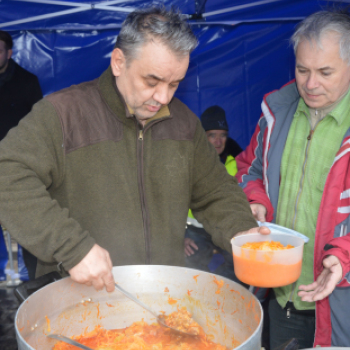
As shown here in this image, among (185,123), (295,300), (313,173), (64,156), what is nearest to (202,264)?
(295,300)

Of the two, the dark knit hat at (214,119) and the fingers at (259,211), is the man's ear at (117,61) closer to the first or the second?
the fingers at (259,211)

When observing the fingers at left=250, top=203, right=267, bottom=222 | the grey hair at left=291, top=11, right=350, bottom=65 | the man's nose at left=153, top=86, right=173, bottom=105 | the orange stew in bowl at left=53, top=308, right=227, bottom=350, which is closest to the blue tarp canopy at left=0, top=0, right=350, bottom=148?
the grey hair at left=291, top=11, right=350, bottom=65

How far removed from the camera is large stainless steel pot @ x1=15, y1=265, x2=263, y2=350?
1.27 metres

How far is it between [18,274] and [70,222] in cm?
356

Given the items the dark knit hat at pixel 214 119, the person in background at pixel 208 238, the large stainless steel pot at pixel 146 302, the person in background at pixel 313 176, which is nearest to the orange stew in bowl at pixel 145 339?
the large stainless steel pot at pixel 146 302

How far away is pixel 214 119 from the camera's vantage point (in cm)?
376

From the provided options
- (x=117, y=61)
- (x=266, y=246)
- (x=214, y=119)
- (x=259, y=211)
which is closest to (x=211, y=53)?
(x=214, y=119)

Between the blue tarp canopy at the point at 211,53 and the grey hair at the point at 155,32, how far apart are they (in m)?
2.15

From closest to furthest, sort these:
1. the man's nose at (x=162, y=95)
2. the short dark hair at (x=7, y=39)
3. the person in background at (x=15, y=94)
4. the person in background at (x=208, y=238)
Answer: the man's nose at (x=162, y=95), the person in background at (x=208, y=238), the short dark hair at (x=7, y=39), the person in background at (x=15, y=94)

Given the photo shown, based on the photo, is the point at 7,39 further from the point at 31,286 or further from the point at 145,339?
the point at 145,339

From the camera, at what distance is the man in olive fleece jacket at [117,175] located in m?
1.20

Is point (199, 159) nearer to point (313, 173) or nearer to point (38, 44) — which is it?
point (313, 173)

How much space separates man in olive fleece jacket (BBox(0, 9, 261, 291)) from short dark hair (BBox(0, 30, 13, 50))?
2.38 m

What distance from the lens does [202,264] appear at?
140 inches
